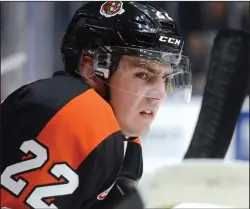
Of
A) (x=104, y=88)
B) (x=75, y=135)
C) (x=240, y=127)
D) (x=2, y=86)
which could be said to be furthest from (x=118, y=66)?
(x=240, y=127)

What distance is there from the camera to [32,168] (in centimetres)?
82

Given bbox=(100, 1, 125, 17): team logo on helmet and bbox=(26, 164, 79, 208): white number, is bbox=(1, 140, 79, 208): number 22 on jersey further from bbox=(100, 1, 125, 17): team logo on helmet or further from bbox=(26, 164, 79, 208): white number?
bbox=(100, 1, 125, 17): team logo on helmet

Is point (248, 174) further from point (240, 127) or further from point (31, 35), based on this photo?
point (31, 35)

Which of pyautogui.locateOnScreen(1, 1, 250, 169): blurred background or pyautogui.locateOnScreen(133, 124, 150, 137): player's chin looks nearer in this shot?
pyautogui.locateOnScreen(133, 124, 150, 137): player's chin

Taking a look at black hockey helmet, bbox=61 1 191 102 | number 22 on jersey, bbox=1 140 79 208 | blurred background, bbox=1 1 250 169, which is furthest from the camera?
blurred background, bbox=1 1 250 169

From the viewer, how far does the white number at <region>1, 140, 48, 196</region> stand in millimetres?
814

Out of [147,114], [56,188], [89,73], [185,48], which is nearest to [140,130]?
[147,114]

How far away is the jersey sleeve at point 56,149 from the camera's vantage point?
814 mm

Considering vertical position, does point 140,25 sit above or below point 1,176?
above

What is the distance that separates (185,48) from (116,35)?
43 centimetres

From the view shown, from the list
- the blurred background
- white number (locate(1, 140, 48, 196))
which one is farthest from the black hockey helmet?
white number (locate(1, 140, 48, 196))

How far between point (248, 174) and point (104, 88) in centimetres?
131

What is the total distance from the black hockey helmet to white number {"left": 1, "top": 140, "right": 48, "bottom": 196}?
0.21 meters

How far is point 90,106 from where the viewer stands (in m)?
0.85
